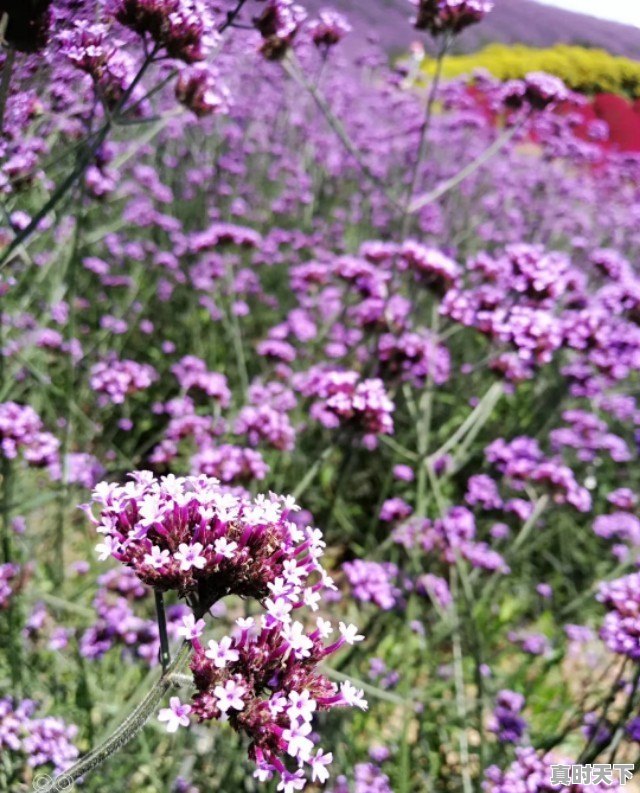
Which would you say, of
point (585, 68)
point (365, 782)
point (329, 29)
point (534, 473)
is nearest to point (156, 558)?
point (365, 782)

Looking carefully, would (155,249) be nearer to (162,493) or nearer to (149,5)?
(149,5)

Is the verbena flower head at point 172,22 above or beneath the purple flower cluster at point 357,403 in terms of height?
above

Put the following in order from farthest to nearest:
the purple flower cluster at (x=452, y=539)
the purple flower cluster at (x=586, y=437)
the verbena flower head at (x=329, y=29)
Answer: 1. the purple flower cluster at (x=586, y=437)
2. the verbena flower head at (x=329, y=29)
3. the purple flower cluster at (x=452, y=539)

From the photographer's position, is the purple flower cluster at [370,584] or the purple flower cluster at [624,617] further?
the purple flower cluster at [370,584]

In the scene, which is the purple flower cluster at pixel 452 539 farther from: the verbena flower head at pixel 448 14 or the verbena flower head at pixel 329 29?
the verbena flower head at pixel 329 29

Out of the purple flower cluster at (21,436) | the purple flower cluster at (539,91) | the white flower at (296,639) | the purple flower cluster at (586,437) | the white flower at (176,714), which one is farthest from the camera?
the purple flower cluster at (586,437)

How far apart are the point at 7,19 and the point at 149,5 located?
45 centimetres

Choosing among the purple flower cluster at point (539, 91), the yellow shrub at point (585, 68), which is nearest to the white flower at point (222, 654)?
the purple flower cluster at point (539, 91)

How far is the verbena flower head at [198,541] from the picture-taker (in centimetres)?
114

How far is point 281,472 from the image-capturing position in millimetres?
4156

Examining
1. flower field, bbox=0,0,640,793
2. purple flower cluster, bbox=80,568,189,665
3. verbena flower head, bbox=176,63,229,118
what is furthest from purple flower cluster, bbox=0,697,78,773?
verbena flower head, bbox=176,63,229,118

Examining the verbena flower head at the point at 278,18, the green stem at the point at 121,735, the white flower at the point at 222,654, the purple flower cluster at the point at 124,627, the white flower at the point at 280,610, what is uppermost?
the verbena flower head at the point at 278,18

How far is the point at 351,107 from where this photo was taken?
31.0 feet

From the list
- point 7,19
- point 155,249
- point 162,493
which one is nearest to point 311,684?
point 162,493
